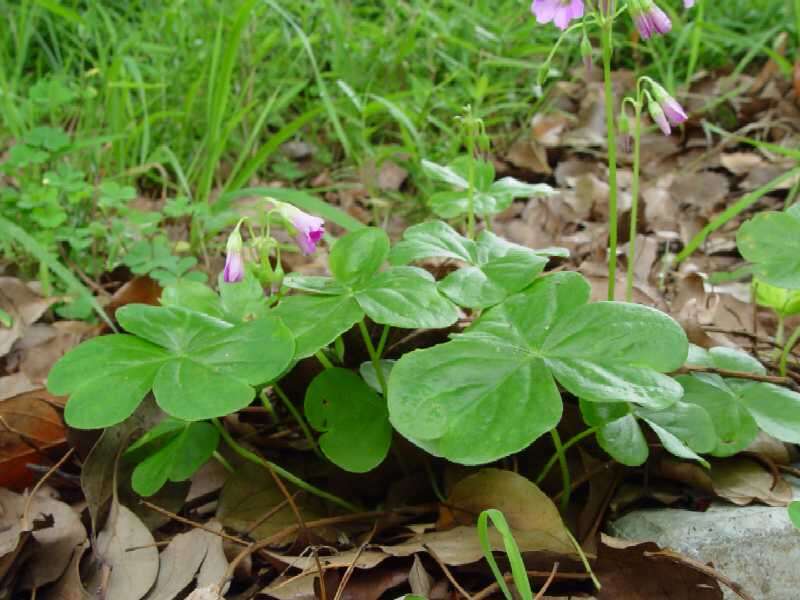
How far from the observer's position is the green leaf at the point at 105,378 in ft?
3.80

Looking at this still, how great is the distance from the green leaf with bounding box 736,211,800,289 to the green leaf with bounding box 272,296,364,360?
25.0 inches

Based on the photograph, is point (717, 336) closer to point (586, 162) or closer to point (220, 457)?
point (220, 457)

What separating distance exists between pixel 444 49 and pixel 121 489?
272 centimetres

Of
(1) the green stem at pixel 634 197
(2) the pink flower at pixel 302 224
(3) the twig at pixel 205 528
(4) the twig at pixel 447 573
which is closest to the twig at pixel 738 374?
(1) the green stem at pixel 634 197

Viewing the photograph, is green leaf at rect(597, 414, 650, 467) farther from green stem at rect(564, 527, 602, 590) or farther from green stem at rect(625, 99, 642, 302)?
green stem at rect(625, 99, 642, 302)

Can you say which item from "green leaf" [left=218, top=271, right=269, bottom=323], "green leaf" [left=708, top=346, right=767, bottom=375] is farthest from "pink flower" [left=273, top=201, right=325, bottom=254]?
"green leaf" [left=708, top=346, right=767, bottom=375]

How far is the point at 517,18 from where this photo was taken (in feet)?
12.5

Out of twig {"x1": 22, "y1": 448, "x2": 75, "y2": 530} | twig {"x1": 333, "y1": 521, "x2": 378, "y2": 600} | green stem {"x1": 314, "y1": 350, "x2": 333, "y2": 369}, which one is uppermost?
green stem {"x1": 314, "y1": 350, "x2": 333, "y2": 369}

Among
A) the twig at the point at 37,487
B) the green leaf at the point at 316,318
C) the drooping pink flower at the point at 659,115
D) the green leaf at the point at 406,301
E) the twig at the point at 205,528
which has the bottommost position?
the twig at the point at 37,487

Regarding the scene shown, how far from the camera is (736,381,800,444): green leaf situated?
123 cm

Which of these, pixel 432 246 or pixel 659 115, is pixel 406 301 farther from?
pixel 659 115

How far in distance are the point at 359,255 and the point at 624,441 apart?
48 cm

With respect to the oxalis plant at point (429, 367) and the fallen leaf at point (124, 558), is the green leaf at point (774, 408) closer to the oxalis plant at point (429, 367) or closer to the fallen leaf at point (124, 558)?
the oxalis plant at point (429, 367)

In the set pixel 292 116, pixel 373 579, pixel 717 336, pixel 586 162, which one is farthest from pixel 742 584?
pixel 292 116
